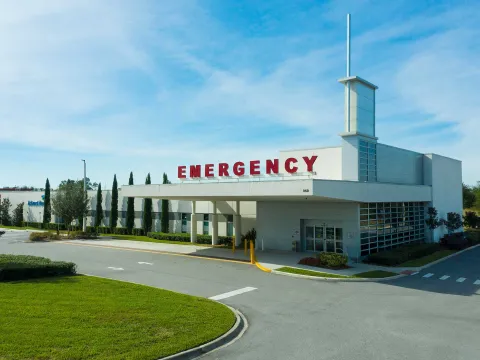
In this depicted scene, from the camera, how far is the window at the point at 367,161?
2816 cm

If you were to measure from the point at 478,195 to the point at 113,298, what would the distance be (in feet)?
243

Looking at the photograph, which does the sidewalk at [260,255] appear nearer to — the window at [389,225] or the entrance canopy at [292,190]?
the window at [389,225]

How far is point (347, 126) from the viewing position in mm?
27828

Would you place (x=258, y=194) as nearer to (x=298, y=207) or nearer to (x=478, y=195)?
(x=298, y=207)

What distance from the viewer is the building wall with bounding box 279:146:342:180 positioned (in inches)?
1151

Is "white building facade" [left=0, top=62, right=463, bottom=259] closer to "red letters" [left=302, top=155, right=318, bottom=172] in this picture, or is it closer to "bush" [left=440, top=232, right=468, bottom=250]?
"red letters" [left=302, top=155, right=318, bottom=172]

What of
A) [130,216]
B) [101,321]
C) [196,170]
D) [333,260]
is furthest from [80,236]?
[101,321]

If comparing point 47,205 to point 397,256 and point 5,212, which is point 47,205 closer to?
point 5,212

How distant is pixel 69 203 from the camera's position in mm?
44438

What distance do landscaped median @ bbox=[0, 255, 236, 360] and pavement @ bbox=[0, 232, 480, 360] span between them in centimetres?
124

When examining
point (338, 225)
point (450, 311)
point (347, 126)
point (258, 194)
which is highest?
point (347, 126)

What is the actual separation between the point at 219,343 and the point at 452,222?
33.3 metres

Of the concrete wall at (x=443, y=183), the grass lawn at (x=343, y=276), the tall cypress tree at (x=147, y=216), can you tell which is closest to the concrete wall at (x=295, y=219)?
the grass lawn at (x=343, y=276)

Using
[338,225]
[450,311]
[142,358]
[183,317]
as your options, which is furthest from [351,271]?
[142,358]
